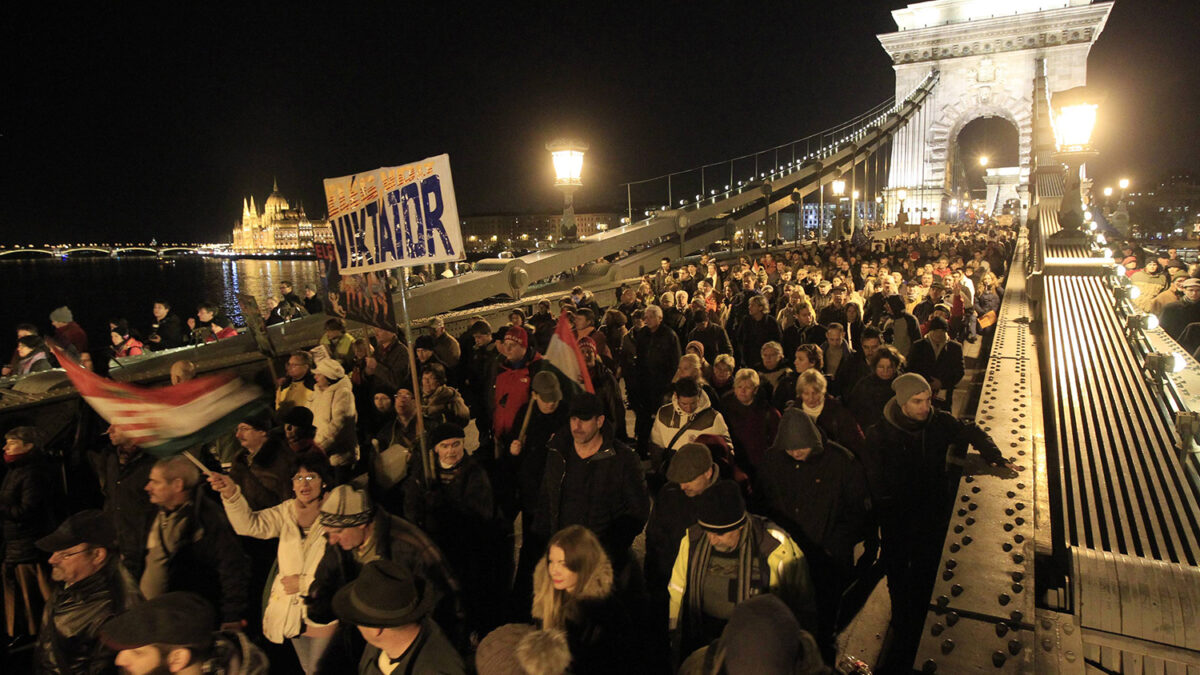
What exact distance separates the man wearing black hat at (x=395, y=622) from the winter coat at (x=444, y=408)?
92.5 inches

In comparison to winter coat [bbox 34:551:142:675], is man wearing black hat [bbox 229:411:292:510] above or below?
above

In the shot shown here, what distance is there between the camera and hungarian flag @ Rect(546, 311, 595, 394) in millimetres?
5016

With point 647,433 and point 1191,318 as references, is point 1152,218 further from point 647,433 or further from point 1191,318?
point 647,433

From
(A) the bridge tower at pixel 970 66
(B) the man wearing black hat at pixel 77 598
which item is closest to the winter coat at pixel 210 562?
(B) the man wearing black hat at pixel 77 598

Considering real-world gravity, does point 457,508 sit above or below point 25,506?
below

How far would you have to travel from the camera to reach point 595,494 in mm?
3568

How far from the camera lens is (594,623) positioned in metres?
2.51

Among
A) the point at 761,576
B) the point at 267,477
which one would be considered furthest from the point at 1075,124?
the point at 267,477

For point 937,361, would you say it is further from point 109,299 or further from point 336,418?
point 109,299

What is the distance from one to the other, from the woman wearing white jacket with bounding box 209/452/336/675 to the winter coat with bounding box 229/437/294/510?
1.63 feet

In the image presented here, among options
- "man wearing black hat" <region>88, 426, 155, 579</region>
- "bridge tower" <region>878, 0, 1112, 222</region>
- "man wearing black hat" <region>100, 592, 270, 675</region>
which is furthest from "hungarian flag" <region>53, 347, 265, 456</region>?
"bridge tower" <region>878, 0, 1112, 222</region>

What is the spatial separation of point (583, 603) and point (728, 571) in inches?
22.1

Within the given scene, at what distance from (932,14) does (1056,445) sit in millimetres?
62080

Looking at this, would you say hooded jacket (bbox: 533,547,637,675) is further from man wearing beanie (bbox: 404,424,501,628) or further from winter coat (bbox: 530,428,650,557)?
man wearing beanie (bbox: 404,424,501,628)
